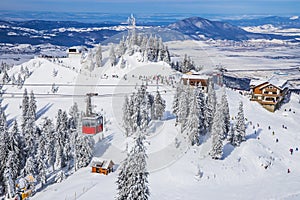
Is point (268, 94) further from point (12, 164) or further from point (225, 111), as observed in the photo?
point (12, 164)

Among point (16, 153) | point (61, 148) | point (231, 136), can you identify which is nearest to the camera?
point (16, 153)

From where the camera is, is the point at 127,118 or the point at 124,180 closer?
the point at 124,180

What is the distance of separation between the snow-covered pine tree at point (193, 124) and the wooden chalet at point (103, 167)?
406 inches

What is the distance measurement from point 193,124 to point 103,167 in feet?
39.3

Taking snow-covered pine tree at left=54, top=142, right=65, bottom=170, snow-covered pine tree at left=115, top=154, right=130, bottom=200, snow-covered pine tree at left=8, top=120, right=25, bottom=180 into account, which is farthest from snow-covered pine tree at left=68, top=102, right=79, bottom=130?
snow-covered pine tree at left=115, top=154, right=130, bottom=200

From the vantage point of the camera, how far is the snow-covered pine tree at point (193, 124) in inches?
1960

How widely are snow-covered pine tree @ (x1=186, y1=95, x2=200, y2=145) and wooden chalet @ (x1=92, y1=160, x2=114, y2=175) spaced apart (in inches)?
406

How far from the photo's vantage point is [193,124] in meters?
49.8

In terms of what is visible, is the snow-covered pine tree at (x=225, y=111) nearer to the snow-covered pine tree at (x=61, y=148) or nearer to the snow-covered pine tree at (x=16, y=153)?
the snow-covered pine tree at (x=61, y=148)

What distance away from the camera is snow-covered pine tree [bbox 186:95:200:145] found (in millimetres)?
49781

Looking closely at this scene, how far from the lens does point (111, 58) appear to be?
93312 mm

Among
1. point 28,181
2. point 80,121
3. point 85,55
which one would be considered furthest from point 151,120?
point 85,55

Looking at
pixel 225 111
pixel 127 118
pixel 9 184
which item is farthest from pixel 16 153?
pixel 225 111

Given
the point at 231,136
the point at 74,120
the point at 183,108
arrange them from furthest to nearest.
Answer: the point at 74,120 < the point at 183,108 < the point at 231,136
